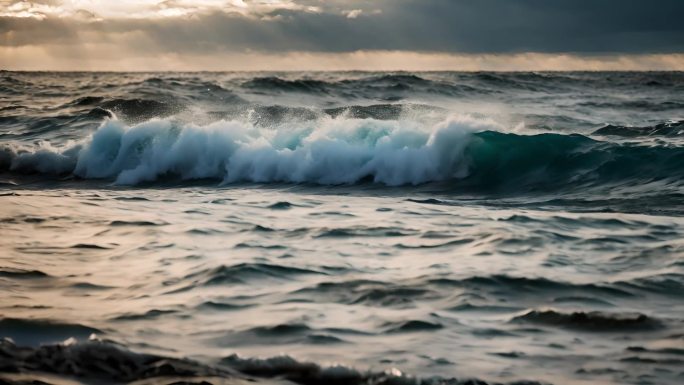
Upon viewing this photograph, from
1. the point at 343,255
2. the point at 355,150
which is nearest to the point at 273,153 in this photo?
the point at 355,150

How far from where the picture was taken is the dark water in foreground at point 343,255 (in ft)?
14.8

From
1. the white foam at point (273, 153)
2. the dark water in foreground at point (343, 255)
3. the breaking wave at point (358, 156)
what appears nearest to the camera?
the dark water in foreground at point (343, 255)

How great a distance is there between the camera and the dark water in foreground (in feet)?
14.8

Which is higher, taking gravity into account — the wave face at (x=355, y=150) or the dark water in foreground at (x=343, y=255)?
the wave face at (x=355, y=150)

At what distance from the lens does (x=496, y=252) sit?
7.25 m

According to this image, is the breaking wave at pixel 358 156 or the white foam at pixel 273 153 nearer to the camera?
the breaking wave at pixel 358 156

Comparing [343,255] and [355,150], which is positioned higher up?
[355,150]

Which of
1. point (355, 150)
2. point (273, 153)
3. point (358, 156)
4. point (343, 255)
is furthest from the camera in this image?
point (273, 153)

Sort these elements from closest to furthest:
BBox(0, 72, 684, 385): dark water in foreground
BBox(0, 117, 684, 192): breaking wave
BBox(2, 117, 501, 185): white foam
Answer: BBox(0, 72, 684, 385): dark water in foreground → BBox(0, 117, 684, 192): breaking wave → BBox(2, 117, 501, 185): white foam

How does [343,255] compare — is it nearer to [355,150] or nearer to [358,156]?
[358,156]

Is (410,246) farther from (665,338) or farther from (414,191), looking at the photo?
(414,191)

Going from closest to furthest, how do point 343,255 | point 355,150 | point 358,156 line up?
point 343,255, point 358,156, point 355,150

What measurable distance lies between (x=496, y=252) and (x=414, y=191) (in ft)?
17.0

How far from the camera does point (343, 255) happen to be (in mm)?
7176
